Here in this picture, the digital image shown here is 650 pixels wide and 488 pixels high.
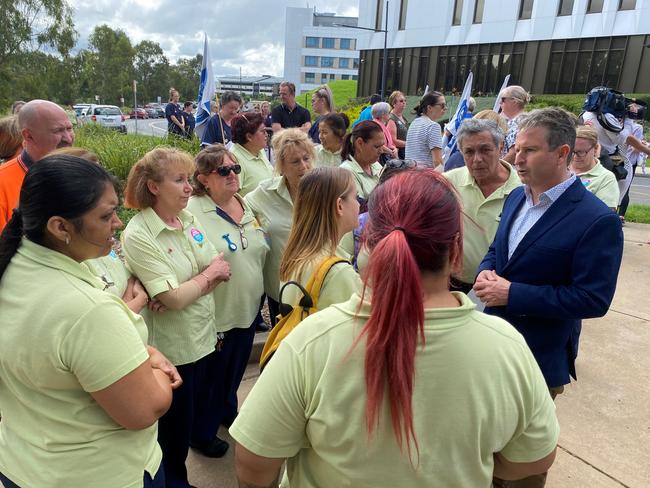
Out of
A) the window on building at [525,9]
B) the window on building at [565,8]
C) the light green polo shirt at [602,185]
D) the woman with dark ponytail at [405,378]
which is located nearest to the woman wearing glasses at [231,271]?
the woman with dark ponytail at [405,378]

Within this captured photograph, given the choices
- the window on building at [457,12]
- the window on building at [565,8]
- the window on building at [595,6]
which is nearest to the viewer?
the window on building at [595,6]

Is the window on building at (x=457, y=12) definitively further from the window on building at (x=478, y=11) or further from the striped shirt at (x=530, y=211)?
the striped shirt at (x=530, y=211)

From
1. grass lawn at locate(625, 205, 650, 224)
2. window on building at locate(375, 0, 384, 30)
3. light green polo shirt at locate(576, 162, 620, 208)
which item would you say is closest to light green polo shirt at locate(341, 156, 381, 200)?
light green polo shirt at locate(576, 162, 620, 208)

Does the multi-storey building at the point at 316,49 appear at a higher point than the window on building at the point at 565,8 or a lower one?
higher

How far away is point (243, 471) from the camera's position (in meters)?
1.25

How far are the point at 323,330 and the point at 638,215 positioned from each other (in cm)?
988

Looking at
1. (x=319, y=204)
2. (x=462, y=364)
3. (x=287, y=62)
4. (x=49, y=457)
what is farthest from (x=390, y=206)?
(x=287, y=62)

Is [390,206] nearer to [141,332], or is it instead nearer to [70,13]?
[141,332]

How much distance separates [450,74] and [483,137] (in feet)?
107

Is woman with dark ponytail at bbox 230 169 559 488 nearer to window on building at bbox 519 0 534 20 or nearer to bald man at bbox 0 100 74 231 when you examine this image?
bald man at bbox 0 100 74 231

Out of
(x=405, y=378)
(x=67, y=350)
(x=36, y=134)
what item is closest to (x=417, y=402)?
(x=405, y=378)

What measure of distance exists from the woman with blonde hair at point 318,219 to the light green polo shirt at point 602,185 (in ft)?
7.71

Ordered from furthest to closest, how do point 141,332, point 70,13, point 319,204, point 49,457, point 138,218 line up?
point 70,13 → point 138,218 → point 319,204 → point 141,332 → point 49,457

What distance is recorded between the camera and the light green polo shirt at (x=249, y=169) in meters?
4.25
